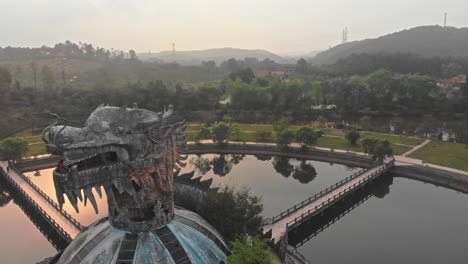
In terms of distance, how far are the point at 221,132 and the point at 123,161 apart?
48932mm

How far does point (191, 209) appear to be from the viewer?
989 inches

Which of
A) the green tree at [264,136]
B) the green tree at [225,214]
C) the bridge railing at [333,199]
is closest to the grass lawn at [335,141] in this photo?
the green tree at [264,136]

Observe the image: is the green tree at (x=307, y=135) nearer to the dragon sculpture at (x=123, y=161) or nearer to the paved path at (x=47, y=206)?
the paved path at (x=47, y=206)

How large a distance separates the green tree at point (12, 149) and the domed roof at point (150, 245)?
1639 inches

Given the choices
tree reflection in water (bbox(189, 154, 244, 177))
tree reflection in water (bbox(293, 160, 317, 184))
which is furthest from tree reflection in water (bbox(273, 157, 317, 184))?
tree reflection in water (bbox(189, 154, 244, 177))

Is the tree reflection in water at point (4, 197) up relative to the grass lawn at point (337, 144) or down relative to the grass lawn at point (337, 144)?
down

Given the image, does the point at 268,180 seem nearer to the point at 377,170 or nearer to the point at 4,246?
the point at 377,170

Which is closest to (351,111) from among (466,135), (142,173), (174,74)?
(466,135)

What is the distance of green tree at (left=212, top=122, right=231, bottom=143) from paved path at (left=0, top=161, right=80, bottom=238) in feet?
96.2

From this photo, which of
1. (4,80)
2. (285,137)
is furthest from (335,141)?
(4,80)

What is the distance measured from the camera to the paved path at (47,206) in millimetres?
36719

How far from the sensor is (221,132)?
216 ft

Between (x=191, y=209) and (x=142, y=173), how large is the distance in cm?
845

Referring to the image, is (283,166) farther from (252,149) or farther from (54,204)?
(54,204)
